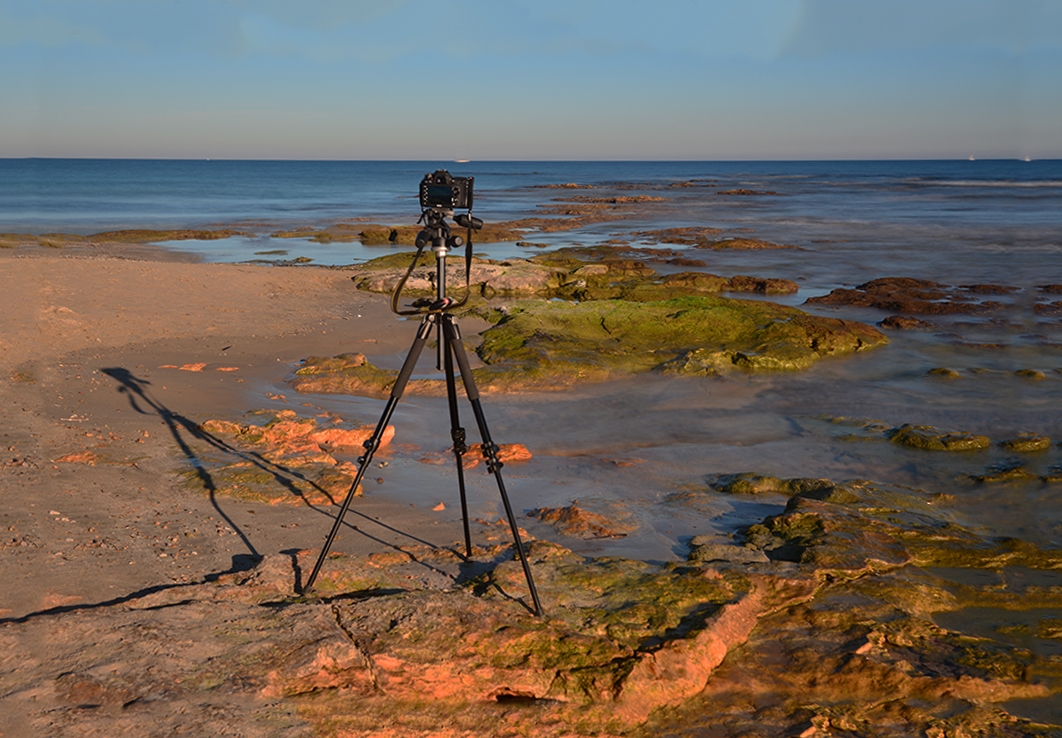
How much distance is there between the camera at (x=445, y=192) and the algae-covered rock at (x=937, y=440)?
18.5 feet

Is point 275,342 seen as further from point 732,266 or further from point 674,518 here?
point 732,266

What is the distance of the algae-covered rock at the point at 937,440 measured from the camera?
8.02 m

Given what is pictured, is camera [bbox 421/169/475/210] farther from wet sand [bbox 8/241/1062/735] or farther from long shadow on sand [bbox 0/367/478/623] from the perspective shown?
wet sand [bbox 8/241/1062/735]

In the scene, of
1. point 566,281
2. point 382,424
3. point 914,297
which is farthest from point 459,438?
point 914,297

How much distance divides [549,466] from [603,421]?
64.9 inches

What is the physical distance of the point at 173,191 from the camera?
70.4 metres

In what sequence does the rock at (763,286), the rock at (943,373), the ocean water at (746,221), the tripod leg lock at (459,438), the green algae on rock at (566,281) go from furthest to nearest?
the ocean water at (746,221), the rock at (763,286), the green algae on rock at (566,281), the rock at (943,373), the tripod leg lock at (459,438)

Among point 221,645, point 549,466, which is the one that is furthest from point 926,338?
point 221,645

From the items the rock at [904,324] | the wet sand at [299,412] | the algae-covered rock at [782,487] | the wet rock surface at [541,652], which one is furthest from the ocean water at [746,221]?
the wet rock surface at [541,652]

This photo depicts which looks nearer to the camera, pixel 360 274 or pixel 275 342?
pixel 275 342

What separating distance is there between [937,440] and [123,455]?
699 centimetres

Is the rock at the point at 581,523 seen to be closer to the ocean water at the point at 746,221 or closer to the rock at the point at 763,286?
the rock at the point at 763,286

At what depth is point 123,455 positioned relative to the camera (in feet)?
20.9

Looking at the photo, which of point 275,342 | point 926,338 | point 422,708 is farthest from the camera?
point 926,338
